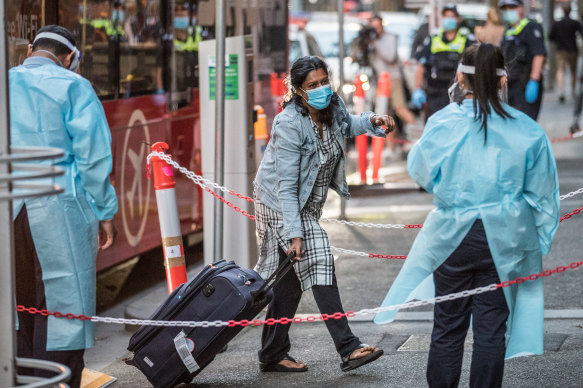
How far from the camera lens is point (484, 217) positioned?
14.8ft

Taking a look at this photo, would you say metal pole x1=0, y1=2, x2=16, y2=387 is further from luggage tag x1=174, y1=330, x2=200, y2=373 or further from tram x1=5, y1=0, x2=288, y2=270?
tram x1=5, y1=0, x2=288, y2=270

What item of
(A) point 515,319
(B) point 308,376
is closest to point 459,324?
(A) point 515,319

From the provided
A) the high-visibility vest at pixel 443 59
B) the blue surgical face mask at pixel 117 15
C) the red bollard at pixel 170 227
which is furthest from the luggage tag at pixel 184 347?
the high-visibility vest at pixel 443 59

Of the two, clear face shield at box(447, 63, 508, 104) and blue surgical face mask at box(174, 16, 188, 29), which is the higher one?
blue surgical face mask at box(174, 16, 188, 29)

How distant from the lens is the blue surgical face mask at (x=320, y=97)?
538 centimetres

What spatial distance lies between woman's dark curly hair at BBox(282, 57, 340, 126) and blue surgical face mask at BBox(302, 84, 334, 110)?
0.22 feet

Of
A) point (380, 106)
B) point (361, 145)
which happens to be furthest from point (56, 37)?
point (380, 106)

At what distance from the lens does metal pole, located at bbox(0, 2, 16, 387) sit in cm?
345

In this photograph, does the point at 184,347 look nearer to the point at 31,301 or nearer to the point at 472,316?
the point at 31,301

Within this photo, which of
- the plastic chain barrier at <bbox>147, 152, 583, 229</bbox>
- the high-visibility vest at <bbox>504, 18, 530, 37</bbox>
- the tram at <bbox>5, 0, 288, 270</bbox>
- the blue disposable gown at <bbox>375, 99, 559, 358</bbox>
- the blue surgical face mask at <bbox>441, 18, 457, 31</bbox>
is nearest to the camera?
the blue disposable gown at <bbox>375, 99, 559, 358</bbox>

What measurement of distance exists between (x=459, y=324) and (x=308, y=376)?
125 cm

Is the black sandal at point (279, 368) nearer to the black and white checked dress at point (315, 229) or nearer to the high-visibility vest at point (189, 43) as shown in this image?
A: the black and white checked dress at point (315, 229)

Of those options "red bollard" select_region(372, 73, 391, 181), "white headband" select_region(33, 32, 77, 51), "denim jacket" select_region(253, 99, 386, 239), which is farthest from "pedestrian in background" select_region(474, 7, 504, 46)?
"white headband" select_region(33, 32, 77, 51)

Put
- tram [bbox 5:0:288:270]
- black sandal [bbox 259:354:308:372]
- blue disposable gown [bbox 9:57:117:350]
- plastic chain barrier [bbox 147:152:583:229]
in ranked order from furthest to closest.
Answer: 1. tram [bbox 5:0:288:270]
2. plastic chain barrier [bbox 147:152:583:229]
3. black sandal [bbox 259:354:308:372]
4. blue disposable gown [bbox 9:57:117:350]
